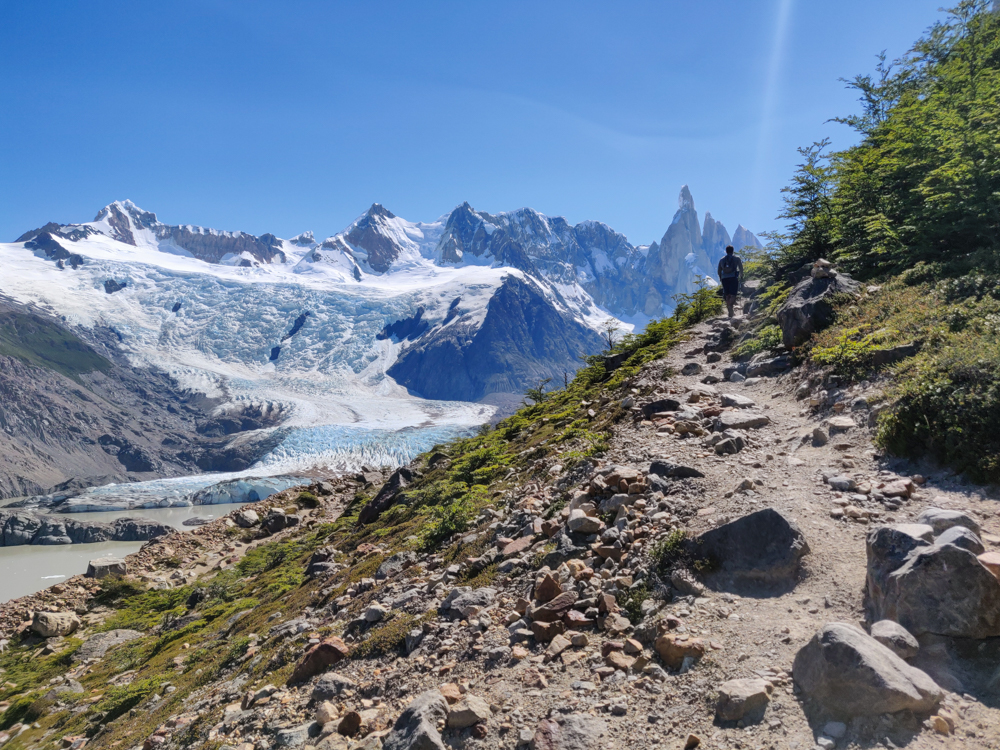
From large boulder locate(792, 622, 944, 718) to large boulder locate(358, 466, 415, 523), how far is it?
51.0ft

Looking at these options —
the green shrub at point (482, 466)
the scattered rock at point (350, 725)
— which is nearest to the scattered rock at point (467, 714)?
the scattered rock at point (350, 725)

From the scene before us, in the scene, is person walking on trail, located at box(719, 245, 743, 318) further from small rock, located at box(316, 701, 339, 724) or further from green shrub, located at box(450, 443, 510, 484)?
small rock, located at box(316, 701, 339, 724)

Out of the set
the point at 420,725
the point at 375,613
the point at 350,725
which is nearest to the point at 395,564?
Answer: the point at 375,613

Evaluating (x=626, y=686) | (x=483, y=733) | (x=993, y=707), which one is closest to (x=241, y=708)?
(x=483, y=733)

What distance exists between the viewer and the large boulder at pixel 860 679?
3760mm

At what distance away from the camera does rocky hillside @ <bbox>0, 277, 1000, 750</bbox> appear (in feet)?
13.8

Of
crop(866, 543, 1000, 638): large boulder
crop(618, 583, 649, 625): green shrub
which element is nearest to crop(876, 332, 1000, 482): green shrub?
crop(866, 543, 1000, 638): large boulder

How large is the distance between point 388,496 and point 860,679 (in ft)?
55.8

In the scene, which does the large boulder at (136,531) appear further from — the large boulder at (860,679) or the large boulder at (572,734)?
the large boulder at (860,679)

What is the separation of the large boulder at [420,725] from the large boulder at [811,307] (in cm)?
1227

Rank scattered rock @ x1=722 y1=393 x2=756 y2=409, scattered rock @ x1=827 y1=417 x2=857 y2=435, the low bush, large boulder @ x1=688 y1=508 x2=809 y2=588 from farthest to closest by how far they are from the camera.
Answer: the low bush < scattered rock @ x1=722 y1=393 x2=756 y2=409 < scattered rock @ x1=827 y1=417 x2=857 y2=435 < large boulder @ x1=688 y1=508 x2=809 y2=588

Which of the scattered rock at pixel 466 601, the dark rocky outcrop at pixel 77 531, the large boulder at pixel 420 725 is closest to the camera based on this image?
the large boulder at pixel 420 725

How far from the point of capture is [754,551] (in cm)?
579

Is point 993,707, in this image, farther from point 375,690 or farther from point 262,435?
point 262,435
